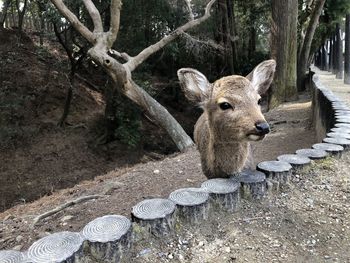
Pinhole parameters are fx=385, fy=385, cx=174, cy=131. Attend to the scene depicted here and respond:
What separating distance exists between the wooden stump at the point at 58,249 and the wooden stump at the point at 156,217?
0.47 meters

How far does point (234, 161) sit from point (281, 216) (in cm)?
62

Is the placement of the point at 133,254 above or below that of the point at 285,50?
below

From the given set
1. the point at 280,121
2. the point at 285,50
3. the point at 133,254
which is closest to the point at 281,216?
the point at 133,254

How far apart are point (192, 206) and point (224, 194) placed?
1.11 ft

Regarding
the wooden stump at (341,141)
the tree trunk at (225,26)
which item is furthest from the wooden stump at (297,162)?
the tree trunk at (225,26)

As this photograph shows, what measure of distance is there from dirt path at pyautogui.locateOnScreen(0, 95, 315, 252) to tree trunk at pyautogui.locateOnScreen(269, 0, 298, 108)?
201cm

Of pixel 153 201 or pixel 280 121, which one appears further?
pixel 280 121

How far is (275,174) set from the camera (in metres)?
3.57

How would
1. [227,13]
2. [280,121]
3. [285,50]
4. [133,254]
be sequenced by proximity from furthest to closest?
[227,13]
[285,50]
[280,121]
[133,254]

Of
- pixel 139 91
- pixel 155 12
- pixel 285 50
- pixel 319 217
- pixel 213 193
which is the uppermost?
pixel 155 12

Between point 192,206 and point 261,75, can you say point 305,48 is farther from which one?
point 192,206

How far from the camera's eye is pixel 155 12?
1205 centimetres

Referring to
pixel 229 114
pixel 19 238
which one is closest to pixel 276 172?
pixel 229 114

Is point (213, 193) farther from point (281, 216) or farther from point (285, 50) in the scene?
point (285, 50)
